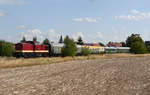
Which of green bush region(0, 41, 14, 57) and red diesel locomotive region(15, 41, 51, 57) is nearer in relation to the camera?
red diesel locomotive region(15, 41, 51, 57)

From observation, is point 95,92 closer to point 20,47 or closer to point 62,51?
point 20,47

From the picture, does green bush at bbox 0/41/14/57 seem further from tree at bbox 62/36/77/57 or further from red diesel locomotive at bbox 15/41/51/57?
tree at bbox 62/36/77/57

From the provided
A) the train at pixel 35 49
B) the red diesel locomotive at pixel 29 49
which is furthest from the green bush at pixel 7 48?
the red diesel locomotive at pixel 29 49

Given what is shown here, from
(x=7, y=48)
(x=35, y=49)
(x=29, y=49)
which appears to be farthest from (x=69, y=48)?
(x=7, y=48)

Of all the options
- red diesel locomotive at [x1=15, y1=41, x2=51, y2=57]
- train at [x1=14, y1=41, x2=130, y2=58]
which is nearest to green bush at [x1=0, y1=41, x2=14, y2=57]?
train at [x1=14, y1=41, x2=130, y2=58]

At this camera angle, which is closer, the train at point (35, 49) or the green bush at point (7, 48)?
the train at point (35, 49)

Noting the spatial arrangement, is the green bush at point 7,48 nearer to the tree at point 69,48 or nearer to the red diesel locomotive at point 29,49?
the red diesel locomotive at point 29,49

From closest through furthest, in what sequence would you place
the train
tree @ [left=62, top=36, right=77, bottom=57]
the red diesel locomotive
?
the red diesel locomotive < the train < tree @ [left=62, top=36, right=77, bottom=57]

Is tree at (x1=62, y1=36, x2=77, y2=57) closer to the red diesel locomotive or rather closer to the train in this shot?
the train

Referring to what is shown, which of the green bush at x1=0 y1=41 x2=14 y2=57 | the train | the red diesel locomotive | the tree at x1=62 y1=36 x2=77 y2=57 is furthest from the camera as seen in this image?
the tree at x1=62 y1=36 x2=77 y2=57

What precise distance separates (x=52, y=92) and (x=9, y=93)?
2.07 metres

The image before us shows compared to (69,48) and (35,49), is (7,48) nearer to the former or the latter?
(35,49)

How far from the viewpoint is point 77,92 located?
34.6 ft

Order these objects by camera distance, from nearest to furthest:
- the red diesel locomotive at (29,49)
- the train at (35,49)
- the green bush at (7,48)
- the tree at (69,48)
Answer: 1. the red diesel locomotive at (29,49)
2. the train at (35,49)
3. the green bush at (7,48)
4. the tree at (69,48)
